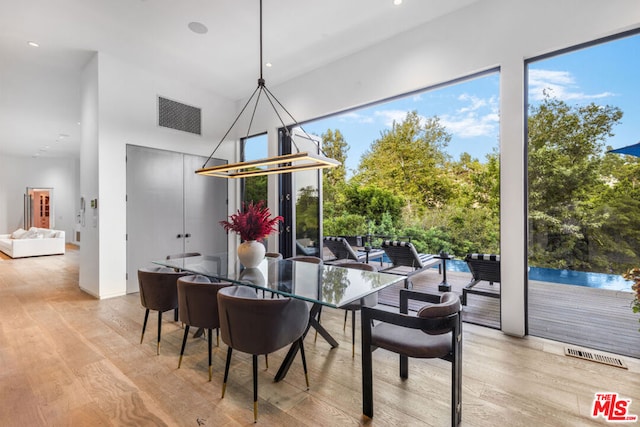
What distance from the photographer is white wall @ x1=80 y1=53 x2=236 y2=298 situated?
15.2ft

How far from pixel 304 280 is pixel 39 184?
13.6 metres

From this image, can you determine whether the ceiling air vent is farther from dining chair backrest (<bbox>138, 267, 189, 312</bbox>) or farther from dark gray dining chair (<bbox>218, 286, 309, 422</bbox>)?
dark gray dining chair (<bbox>218, 286, 309, 422</bbox>)

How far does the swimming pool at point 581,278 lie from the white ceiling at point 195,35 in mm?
3027

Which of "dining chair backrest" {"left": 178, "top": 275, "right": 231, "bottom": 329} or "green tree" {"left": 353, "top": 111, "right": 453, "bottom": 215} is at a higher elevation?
"green tree" {"left": 353, "top": 111, "right": 453, "bottom": 215}

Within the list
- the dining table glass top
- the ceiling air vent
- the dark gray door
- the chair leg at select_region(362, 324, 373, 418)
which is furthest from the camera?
the ceiling air vent

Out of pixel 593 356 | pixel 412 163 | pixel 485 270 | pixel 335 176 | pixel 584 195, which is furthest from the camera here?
pixel 335 176

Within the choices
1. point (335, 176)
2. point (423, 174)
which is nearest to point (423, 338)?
point (423, 174)

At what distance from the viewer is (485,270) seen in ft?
12.8

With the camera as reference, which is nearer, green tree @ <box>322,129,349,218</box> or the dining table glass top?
the dining table glass top

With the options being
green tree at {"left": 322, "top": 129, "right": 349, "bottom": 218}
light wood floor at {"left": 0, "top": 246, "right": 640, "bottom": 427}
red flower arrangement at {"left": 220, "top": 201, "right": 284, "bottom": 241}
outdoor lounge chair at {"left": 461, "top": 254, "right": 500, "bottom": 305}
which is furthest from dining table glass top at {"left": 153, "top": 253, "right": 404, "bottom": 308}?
green tree at {"left": 322, "top": 129, "right": 349, "bottom": 218}

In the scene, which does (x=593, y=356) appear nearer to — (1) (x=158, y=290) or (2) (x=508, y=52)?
(2) (x=508, y=52)

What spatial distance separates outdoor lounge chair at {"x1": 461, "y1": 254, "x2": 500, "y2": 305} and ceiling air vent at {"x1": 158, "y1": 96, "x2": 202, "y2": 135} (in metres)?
5.14

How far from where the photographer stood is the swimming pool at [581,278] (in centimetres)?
284

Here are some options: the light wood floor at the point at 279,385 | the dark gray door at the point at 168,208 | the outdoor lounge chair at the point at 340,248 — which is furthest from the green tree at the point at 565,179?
the dark gray door at the point at 168,208
